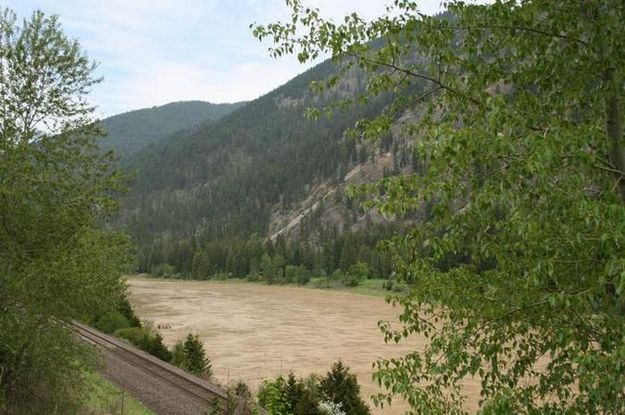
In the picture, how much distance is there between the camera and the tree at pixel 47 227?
12.3m

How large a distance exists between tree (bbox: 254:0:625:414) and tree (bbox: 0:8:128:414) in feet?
28.3

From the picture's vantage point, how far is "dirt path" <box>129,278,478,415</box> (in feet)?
108

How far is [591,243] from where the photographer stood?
4617mm

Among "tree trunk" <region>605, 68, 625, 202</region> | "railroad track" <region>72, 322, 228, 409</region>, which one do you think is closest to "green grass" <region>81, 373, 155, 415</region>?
"railroad track" <region>72, 322, 228, 409</region>

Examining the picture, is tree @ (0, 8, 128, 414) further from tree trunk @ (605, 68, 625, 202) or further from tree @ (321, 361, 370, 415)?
tree trunk @ (605, 68, 625, 202)

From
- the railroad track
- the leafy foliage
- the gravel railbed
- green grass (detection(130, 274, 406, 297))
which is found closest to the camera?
the leafy foliage

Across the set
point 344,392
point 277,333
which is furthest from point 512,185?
point 277,333

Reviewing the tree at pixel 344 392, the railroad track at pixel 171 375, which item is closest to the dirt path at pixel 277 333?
the railroad track at pixel 171 375

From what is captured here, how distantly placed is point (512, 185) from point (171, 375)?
22917mm

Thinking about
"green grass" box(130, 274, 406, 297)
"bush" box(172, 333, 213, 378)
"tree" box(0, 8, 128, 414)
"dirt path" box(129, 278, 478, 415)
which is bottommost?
"green grass" box(130, 274, 406, 297)

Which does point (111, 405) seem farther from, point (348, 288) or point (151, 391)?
point (348, 288)

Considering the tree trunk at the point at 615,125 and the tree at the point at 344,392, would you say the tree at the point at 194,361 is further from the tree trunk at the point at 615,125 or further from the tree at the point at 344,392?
the tree trunk at the point at 615,125

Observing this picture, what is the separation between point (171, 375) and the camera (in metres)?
25.2

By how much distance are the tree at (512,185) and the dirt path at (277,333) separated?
1858 centimetres
